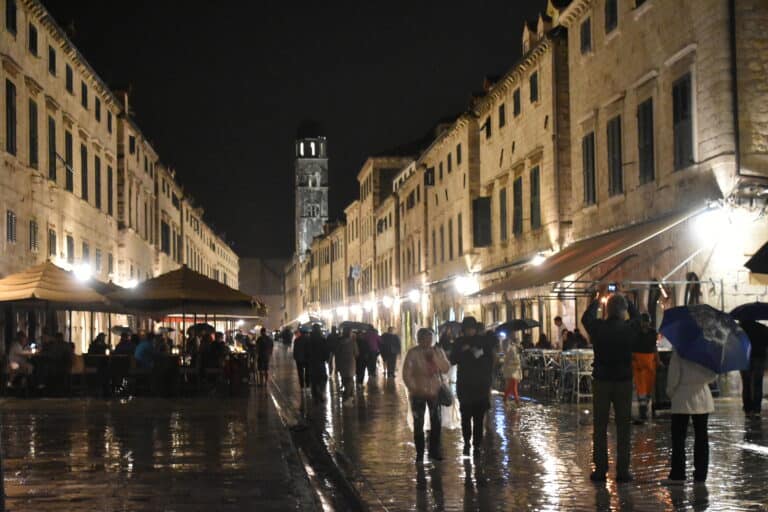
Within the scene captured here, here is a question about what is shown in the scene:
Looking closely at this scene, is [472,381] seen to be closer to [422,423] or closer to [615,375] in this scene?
[422,423]

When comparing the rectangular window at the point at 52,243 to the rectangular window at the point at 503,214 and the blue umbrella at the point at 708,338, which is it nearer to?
the rectangular window at the point at 503,214

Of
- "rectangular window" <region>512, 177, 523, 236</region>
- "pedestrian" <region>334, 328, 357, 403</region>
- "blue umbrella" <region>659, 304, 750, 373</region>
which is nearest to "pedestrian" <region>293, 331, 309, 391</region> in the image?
"pedestrian" <region>334, 328, 357, 403</region>

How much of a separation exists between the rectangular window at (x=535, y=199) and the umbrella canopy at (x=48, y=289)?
12765 millimetres

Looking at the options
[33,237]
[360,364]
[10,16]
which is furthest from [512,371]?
[10,16]

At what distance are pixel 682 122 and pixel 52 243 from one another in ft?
65.8

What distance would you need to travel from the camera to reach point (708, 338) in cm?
1050

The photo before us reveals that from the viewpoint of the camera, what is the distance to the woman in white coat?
411 inches

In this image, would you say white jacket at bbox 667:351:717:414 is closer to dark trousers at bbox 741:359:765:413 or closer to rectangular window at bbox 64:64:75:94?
dark trousers at bbox 741:359:765:413

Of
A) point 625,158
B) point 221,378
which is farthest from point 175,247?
point 625,158

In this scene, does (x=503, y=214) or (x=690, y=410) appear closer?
(x=690, y=410)

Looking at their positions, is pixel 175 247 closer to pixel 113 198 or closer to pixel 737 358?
pixel 113 198

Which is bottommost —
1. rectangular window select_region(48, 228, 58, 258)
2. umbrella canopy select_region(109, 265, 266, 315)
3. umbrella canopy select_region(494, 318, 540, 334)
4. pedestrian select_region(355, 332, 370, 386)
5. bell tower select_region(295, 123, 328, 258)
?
pedestrian select_region(355, 332, 370, 386)

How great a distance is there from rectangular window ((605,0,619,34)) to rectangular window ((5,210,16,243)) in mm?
15633

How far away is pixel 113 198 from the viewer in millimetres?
44625
